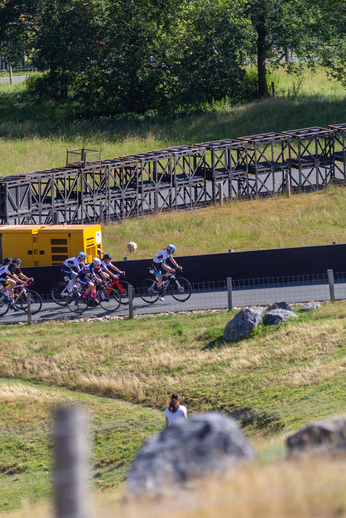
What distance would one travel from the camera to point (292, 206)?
33.6m

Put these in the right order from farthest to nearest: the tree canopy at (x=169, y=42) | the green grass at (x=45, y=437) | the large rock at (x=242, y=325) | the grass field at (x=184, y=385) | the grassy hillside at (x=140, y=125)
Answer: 1. the tree canopy at (x=169, y=42)
2. the grassy hillside at (x=140, y=125)
3. the large rock at (x=242, y=325)
4. the green grass at (x=45, y=437)
5. the grass field at (x=184, y=385)

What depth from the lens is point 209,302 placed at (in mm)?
21172

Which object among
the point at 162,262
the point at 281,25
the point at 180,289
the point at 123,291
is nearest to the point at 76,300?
the point at 123,291

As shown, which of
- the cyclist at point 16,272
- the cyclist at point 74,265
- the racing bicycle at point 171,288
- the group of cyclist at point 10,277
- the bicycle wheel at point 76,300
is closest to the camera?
the cyclist at point 16,272

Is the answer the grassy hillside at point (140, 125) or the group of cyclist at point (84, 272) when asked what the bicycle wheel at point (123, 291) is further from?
the grassy hillside at point (140, 125)

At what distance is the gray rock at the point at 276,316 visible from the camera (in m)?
17.9

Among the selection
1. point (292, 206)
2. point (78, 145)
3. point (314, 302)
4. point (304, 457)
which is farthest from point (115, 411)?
point (78, 145)

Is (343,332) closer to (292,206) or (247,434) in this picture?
(247,434)

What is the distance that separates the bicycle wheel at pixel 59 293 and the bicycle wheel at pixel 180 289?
3493 mm

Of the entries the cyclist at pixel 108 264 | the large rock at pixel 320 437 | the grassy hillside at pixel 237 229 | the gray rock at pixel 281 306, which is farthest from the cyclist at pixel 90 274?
the large rock at pixel 320 437

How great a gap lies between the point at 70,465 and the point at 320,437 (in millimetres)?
2207

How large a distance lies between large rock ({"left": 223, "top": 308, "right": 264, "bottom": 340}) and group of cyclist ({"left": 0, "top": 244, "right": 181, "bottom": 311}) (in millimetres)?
3734

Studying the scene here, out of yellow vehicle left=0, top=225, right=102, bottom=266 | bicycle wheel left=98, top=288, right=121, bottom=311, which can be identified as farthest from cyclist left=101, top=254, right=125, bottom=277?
yellow vehicle left=0, top=225, right=102, bottom=266

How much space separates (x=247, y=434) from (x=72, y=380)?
5.85 meters
